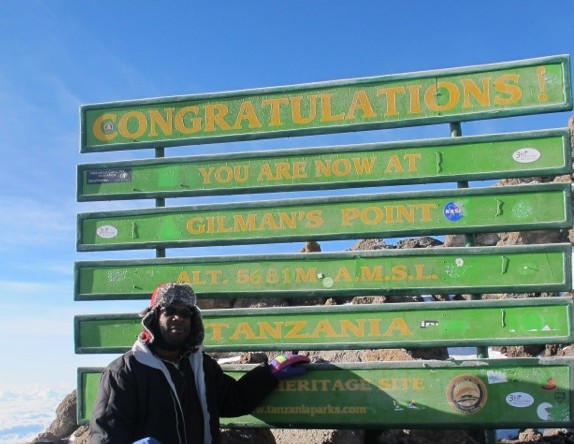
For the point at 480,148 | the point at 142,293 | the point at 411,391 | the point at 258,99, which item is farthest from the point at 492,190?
the point at 142,293

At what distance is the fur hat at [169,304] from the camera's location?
5480 mm

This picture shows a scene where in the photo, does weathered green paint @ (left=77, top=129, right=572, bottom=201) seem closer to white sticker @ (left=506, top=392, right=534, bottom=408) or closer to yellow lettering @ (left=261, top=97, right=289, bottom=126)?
yellow lettering @ (left=261, top=97, right=289, bottom=126)

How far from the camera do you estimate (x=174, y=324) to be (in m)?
5.46

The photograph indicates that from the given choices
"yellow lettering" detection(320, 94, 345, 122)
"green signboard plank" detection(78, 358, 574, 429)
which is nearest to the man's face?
"green signboard plank" detection(78, 358, 574, 429)

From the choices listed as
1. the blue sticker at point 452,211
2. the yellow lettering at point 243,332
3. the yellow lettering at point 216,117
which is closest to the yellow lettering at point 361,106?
the blue sticker at point 452,211

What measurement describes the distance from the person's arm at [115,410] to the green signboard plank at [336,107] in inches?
115

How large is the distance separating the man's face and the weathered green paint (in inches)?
72.3

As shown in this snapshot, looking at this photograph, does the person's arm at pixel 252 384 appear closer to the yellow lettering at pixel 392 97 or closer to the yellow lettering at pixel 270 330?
the yellow lettering at pixel 270 330

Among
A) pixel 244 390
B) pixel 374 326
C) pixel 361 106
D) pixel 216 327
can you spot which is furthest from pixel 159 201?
pixel 374 326

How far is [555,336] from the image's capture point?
6035 millimetres

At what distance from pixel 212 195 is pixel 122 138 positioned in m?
1.29

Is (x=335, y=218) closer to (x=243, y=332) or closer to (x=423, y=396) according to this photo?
(x=243, y=332)

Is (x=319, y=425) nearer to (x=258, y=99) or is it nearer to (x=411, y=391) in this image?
(x=411, y=391)

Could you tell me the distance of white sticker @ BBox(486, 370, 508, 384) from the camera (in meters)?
6.20
